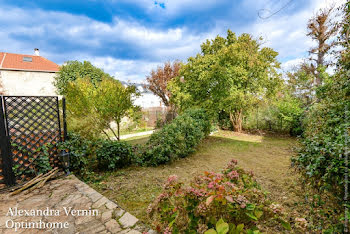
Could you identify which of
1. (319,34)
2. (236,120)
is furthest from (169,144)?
(319,34)

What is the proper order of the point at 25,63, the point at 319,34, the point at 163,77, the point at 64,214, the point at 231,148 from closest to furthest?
the point at 64,214 < the point at 231,148 < the point at 319,34 < the point at 25,63 < the point at 163,77

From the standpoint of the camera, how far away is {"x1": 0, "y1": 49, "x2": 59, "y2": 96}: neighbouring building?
40.5 ft

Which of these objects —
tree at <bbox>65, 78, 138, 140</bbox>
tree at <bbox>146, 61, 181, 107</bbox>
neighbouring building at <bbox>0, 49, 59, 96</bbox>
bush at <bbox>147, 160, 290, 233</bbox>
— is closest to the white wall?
neighbouring building at <bbox>0, 49, 59, 96</bbox>

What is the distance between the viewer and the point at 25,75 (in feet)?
42.2

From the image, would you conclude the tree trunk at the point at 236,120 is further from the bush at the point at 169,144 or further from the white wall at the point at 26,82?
the white wall at the point at 26,82

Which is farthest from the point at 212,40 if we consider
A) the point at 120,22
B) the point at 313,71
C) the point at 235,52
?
the point at 313,71

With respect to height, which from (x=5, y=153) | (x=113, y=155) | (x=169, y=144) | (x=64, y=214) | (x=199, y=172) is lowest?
(x=199, y=172)

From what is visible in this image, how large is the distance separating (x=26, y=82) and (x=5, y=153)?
13542mm

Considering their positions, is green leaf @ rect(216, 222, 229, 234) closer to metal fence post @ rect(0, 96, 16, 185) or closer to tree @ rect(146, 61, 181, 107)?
metal fence post @ rect(0, 96, 16, 185)

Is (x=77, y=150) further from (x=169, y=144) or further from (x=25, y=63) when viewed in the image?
(x=25, y=63)

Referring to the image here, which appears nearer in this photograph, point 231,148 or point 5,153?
point 5,153

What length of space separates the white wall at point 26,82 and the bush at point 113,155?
12430 mm

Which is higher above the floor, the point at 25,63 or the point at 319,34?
the point at 319,34

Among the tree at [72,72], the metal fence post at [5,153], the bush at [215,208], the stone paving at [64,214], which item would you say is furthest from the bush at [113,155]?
the tree at [72,72]
